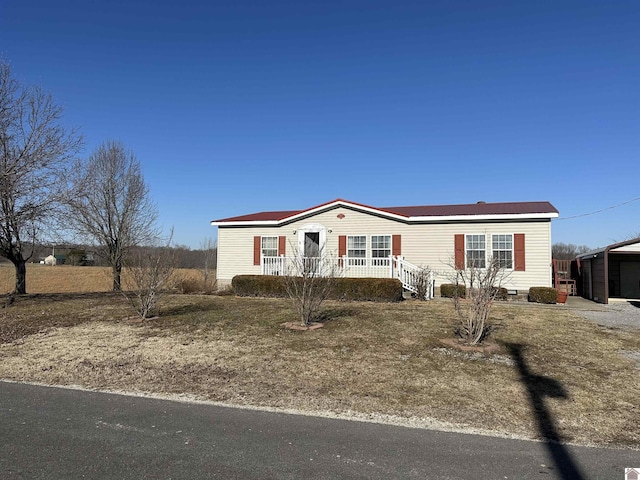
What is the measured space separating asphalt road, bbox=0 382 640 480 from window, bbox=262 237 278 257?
14994mm

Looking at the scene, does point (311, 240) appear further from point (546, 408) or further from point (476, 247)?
point (546, 408)

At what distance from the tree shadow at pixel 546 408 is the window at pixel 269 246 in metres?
13.4

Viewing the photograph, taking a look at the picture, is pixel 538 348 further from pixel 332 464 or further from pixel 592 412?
pixel 332 464

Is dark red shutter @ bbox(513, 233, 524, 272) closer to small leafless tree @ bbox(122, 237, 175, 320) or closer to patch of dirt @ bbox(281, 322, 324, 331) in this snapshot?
patch of dirt @ bbox(281, 322, 324, 331)

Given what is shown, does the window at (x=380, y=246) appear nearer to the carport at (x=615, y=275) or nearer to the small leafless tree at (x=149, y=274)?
the carport at (x=615, y=275)

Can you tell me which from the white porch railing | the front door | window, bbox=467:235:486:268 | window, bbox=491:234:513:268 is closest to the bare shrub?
the white porch railing

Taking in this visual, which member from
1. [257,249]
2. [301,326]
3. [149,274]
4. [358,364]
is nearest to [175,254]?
[149,274]

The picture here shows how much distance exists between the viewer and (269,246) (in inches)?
791

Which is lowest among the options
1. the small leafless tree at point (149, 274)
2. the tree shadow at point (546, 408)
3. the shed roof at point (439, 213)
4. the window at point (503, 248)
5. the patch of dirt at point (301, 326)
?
the tree shadow at point (546, 408)

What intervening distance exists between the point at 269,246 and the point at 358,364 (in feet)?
44.7

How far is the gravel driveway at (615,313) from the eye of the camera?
410 inches

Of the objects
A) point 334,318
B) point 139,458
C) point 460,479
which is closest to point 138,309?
point 334,318

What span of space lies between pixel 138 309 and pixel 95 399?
6.17 m

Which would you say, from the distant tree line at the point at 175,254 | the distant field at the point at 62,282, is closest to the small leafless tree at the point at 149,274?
the distant tree line at the point at 175,254
